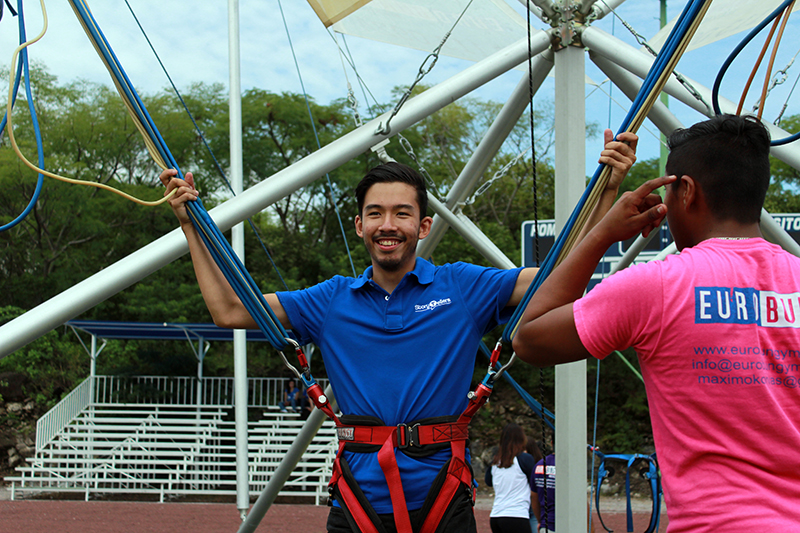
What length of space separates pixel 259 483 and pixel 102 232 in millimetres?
11311

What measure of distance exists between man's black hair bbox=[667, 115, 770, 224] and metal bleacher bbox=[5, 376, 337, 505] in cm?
1235

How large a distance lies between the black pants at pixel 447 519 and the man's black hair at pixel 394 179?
875 mm

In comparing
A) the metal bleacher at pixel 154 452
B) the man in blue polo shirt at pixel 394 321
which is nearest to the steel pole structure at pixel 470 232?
the man in blue polo shirt at pixel 394 321

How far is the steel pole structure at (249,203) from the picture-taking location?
8.20ft

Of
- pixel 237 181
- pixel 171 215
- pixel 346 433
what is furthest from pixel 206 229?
pixel 171 215

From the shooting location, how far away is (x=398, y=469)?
2.01m

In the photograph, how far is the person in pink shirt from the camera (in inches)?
48.8

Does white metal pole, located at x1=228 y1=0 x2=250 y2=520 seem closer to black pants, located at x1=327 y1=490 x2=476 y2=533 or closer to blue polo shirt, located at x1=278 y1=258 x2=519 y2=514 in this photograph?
blue polo shirt, located at x1=278 y1=258 x2=519 y2=514

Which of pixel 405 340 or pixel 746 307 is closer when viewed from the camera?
pixel 746 307

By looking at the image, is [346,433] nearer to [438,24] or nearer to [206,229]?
[206,229]

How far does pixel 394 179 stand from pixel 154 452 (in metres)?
13.3

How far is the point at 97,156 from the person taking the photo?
23.3 meters

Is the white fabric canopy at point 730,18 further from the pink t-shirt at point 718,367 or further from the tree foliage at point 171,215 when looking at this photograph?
the tree foliage at point 171,215

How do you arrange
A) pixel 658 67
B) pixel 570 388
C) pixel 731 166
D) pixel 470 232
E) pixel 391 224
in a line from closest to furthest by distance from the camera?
pixel 731 166 → pixel 658 67 → pixel 391 224 → pixel 570 388 → pixel 470 232
